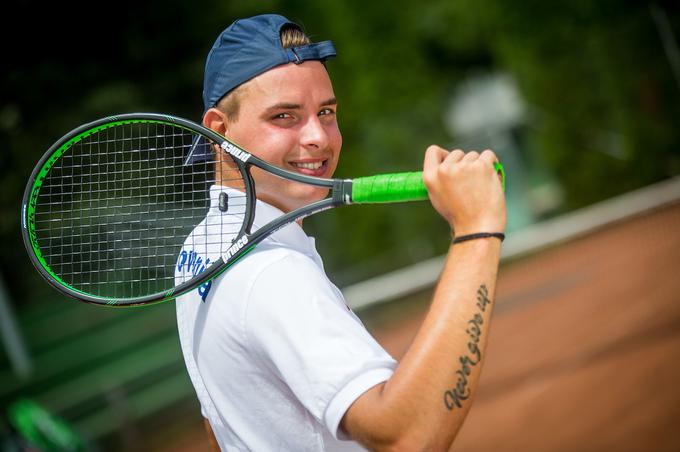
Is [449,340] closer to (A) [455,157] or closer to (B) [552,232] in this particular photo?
(A) [455,157]

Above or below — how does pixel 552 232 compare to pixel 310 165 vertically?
below

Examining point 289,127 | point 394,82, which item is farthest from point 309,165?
point 394,82

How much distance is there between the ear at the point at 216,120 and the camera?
1.69m

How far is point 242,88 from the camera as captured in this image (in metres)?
1.58

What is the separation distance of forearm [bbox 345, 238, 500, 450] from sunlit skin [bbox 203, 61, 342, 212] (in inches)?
17.8

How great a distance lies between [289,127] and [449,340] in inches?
24.1

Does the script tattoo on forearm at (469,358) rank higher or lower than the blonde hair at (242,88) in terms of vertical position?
lower

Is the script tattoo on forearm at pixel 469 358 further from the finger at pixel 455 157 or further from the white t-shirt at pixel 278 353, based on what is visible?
the finger at pixel 455 157

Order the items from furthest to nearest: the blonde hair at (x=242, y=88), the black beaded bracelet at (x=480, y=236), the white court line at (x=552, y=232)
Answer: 1. the white court line at (x=552, y=232)
2. the blonde hair at (x=242, y=88)
3. the black beaded bracelet at (x=480, y=236)

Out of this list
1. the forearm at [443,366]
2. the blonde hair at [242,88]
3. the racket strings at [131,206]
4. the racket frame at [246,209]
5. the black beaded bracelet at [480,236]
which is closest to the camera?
the forearm at [443,366]

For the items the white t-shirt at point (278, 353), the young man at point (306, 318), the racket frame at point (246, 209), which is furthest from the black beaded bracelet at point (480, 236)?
the racket frame at point (246, 209)

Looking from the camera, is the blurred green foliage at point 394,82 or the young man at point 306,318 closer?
the young man at point 306,318

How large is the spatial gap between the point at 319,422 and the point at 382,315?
841 cm

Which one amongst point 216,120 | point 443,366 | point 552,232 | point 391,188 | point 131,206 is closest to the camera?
point 443,366
